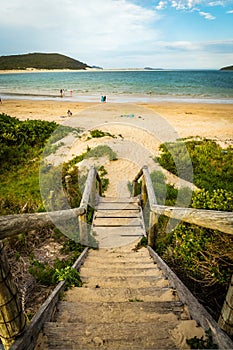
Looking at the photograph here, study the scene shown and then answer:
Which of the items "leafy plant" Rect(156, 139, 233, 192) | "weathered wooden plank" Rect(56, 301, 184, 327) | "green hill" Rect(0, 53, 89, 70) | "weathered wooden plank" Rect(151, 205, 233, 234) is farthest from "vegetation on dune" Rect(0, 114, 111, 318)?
"green hill" Rect(0, 53, 89, 70)

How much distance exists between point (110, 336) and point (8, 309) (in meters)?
0.86

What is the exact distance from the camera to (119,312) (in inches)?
90.2

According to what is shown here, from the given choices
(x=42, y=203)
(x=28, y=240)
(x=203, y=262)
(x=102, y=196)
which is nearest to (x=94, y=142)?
(x=102, y=196)

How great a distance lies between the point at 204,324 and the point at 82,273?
1.90 meters

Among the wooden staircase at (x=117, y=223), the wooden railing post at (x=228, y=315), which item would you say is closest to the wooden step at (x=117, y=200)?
the wooden staircase at (x=117, y=223)

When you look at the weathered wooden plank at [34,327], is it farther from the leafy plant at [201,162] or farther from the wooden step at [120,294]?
the leafy plant at [201,162]

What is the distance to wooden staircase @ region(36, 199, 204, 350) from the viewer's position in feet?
6.01

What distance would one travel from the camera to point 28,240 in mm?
5023

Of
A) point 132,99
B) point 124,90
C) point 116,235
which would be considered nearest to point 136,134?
point 116,235

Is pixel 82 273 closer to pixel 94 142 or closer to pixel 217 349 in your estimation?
pixel 217 349

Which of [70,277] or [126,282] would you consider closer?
[70,277]

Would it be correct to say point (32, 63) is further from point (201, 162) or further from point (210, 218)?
point (210, 218)

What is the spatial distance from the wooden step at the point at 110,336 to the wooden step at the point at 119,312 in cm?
16

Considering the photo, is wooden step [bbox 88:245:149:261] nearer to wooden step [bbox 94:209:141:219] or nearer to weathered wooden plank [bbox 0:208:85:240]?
wooden step [bbox 94:209:141:219]
